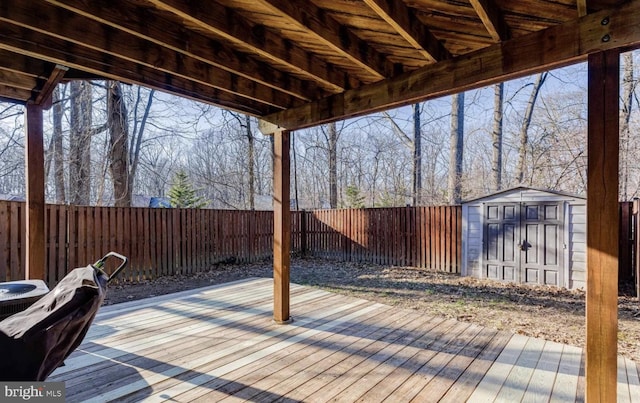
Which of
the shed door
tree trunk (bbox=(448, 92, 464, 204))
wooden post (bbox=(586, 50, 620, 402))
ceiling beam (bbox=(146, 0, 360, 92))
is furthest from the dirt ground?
tree trunk (bbox=(448, 92, 464, 204))

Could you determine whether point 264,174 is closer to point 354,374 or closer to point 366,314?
point 366,314

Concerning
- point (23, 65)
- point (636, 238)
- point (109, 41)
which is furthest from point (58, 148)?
point (636, 238)

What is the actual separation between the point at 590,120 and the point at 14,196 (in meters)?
16.4

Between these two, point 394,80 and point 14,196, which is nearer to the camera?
point 394,80

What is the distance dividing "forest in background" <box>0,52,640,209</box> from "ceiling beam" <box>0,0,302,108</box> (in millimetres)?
5875

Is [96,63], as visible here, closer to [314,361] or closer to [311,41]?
[311,41]

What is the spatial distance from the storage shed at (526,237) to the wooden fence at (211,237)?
0.45m

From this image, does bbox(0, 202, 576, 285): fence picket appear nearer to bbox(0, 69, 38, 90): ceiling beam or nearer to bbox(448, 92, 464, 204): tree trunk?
bbox(0, 69, 38, 90): ceiling beam

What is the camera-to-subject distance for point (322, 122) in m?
3.41

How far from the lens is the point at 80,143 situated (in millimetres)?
8773

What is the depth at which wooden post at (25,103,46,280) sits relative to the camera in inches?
116

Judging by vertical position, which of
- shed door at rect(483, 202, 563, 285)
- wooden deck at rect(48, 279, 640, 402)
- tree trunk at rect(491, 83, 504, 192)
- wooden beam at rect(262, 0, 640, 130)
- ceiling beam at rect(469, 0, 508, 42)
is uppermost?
tree trunk at rect(491, 83, 504, 192)

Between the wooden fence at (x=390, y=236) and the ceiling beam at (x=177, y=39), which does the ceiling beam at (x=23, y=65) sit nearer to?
the ceiling beam at (x=177, y=39)

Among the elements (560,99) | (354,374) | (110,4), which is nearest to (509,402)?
(354,374)
